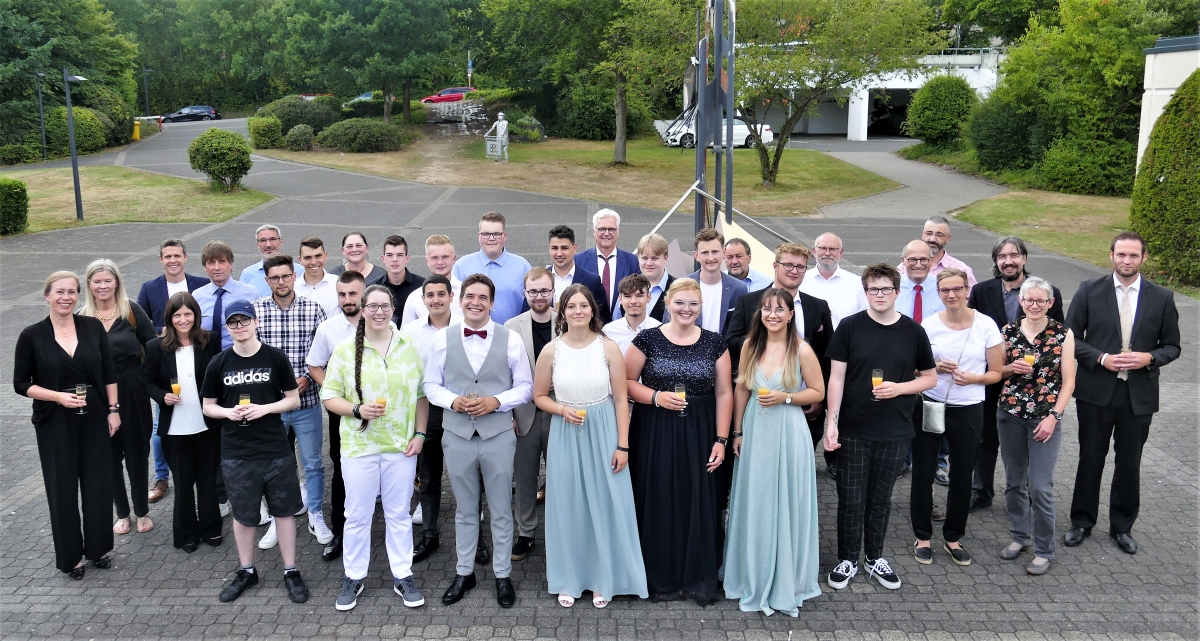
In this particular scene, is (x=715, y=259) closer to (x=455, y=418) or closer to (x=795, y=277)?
(x=795, y=277)

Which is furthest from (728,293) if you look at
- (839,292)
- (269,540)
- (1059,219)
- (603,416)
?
(1059,219)

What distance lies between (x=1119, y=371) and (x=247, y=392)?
538 cm

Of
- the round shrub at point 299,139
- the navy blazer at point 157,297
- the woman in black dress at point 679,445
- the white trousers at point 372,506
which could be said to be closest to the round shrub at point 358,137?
the round shrub at point 299,139

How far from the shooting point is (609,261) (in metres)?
6.93

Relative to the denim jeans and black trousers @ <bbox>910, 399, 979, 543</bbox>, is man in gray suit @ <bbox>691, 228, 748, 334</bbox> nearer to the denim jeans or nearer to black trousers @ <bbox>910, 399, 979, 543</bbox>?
black trousers @ <bbox>910, 399, 979, 543</bbox>

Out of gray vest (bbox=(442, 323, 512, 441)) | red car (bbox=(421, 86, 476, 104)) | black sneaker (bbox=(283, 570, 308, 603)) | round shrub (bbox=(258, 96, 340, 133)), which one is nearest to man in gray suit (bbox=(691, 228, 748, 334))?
gray vest (bbox=(442, 323, 512, 441))

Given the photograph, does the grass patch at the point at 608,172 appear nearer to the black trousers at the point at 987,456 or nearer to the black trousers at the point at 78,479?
the black trousers at the point at 987,456

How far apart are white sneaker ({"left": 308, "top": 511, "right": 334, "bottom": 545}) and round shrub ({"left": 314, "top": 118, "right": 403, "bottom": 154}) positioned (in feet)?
97.1

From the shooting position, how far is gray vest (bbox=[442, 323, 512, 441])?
5.09 m

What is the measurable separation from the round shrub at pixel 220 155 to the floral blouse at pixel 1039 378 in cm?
2244

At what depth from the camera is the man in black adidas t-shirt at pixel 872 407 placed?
5.09 meters

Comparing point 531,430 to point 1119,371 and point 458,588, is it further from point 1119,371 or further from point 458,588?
point 1119,371

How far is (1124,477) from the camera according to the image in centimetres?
578

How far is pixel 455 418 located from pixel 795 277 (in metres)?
2.37
